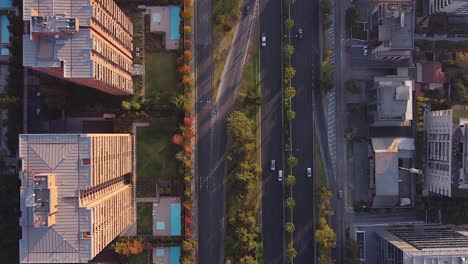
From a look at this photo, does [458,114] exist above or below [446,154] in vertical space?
above

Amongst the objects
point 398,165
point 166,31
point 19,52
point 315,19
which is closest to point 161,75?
point 166,31

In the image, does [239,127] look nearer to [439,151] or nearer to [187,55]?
[187,55]

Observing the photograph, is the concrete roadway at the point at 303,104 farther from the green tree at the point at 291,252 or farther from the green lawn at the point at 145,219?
the green lawn at the point at 145,219

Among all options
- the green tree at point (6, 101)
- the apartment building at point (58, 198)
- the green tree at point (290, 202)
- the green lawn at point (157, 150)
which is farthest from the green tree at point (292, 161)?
the green tree at point (6, 101)

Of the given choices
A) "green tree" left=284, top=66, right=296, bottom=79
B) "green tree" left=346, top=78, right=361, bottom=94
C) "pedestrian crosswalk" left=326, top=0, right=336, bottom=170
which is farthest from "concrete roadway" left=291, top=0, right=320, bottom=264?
"green tree" left=346, top=78, right=361, bottom=94

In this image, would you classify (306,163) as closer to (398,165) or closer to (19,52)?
(398,165)

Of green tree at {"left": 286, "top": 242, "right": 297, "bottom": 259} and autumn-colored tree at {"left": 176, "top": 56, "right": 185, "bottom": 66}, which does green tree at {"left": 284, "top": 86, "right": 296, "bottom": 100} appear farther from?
green tree at {"left": 286, "top": 242, "right": 297, "bottom": 259}

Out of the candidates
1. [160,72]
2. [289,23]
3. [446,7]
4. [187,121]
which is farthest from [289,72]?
[446,7]
